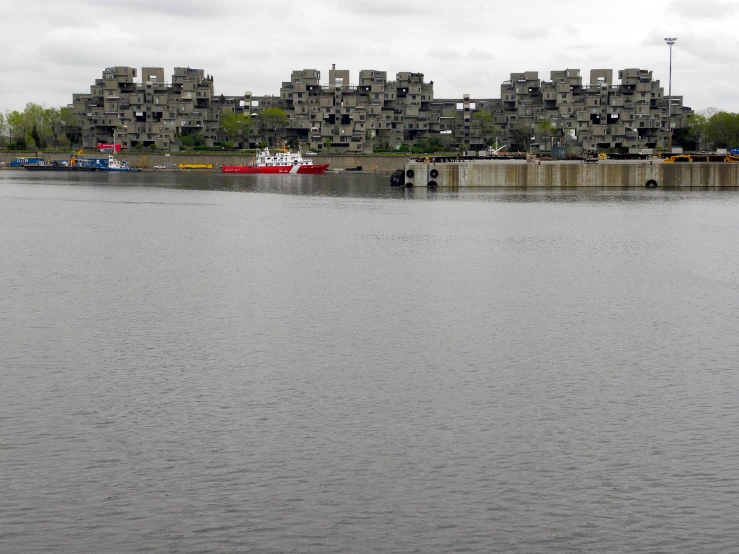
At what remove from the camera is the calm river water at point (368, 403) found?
17094mm

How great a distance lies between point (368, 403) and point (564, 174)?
106684mm

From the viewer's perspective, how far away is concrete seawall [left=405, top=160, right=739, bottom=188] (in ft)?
413

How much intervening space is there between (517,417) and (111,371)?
11.2m

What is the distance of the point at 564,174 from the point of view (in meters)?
127

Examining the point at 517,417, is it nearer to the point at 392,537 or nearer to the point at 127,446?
the point at 392,537

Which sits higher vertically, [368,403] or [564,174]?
[564,174]

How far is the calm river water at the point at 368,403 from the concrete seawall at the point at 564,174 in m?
74.3

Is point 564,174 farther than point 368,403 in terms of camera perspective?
Yes

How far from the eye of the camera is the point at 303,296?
3953cm

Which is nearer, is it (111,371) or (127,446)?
(127,446)

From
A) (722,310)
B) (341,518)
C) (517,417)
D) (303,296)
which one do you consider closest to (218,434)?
(341,518)

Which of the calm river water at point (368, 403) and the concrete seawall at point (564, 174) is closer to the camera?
the calm river water at point (368, 403)

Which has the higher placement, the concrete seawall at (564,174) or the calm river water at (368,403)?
the concrete seawall at (564,174)

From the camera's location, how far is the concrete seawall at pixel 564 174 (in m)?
126
